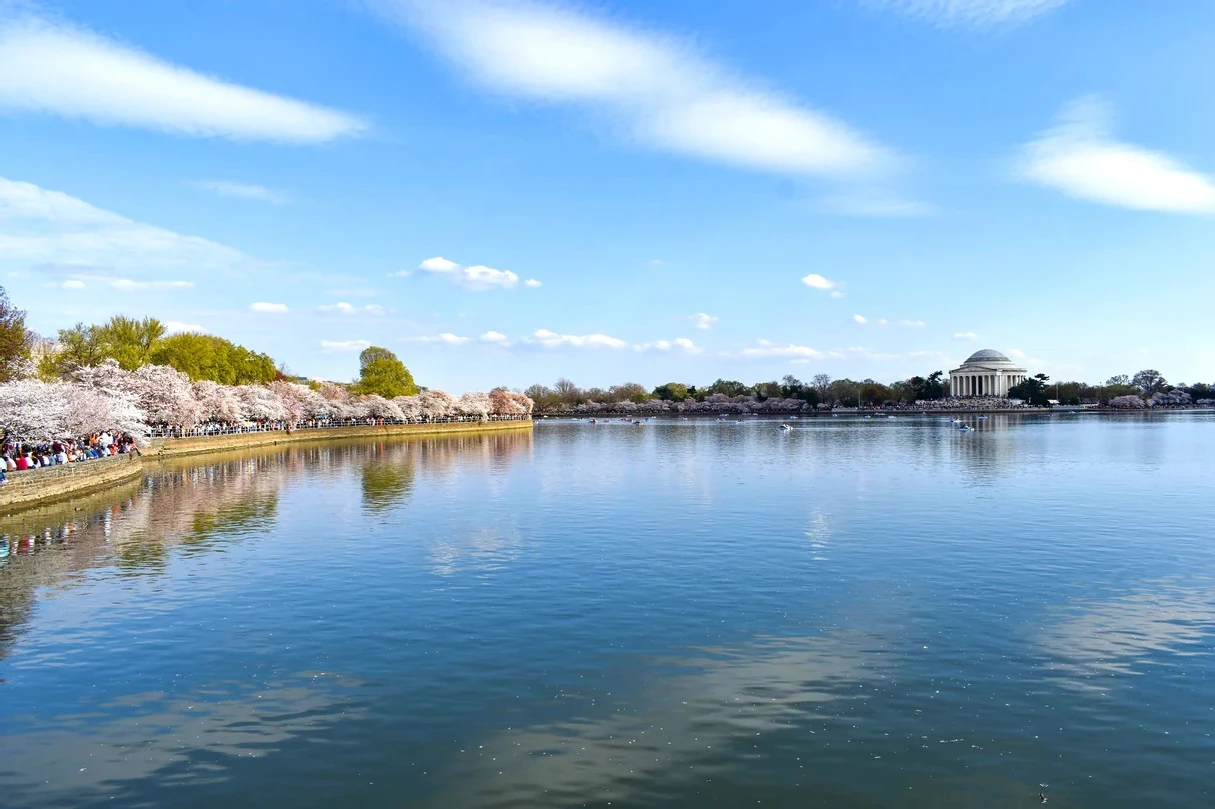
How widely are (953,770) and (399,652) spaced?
10.8 m

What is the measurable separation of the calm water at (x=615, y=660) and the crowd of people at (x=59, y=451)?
7.67 metres

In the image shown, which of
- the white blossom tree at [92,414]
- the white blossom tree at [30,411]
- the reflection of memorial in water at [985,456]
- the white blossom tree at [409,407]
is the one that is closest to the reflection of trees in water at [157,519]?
the white blossom tree at [92,414]

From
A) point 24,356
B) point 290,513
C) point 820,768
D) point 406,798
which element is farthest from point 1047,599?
point 24,356

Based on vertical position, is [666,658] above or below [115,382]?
below

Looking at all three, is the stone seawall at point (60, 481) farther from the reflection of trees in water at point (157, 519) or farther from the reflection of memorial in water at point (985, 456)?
the reflection of memorial in water at point (985, 456)

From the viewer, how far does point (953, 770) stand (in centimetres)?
1183

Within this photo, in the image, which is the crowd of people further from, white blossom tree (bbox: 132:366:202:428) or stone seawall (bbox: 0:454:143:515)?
white blossom tree (bbox: 132:366:202:428)

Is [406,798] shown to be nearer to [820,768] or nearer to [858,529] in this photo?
[820,768]

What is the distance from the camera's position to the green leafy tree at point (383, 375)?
509ft

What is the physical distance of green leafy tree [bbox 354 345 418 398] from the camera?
15500cm

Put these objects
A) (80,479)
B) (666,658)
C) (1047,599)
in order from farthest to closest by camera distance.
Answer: (80,479)
(1047,599)
(666,658)

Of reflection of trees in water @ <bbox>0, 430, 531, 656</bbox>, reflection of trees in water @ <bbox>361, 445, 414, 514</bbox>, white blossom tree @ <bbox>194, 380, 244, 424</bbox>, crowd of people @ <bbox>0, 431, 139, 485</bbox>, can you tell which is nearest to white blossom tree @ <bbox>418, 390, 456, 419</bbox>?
white blossom tree @ <bbox>194, 380, 244, 424</bbox>

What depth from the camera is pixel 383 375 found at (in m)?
156

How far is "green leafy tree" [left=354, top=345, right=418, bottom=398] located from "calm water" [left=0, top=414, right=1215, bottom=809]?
119217mm
